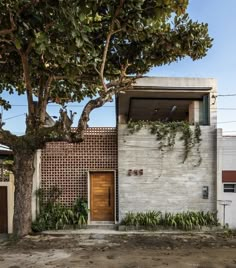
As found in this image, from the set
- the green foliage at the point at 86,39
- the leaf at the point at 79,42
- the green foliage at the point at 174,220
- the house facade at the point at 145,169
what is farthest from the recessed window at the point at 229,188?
the leaf at the point at 79,42

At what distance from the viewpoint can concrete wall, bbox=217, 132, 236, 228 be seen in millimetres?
12867

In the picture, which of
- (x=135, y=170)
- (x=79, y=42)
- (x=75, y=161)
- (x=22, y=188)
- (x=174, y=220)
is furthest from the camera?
(x=75, y=161)

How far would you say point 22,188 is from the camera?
1105 cm

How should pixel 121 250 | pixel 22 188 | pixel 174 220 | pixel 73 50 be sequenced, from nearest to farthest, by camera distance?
pixel 73 50, pixel 121 250, pixel 22 188, pixel 174 220

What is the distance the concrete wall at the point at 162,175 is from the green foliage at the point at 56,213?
1464 millimetres

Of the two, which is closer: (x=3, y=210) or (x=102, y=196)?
(x=3, y=210)

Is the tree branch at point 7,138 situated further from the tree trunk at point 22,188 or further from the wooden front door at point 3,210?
the wooden front door at point 3,210

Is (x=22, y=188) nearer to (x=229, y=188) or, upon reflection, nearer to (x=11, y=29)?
(x=11, y=29)

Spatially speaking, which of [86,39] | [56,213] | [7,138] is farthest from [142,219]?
[86,39]

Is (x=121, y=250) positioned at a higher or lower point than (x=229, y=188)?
lower

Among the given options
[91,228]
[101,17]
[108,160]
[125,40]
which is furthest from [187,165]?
[101,17]

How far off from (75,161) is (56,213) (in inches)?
78.8

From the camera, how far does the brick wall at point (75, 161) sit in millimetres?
13070

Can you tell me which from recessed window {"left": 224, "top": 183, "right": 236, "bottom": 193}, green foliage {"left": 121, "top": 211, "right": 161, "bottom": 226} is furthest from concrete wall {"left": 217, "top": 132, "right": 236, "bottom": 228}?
green foliage {"left": 121, "top": 211, "right": 161, "bottom": 226}
